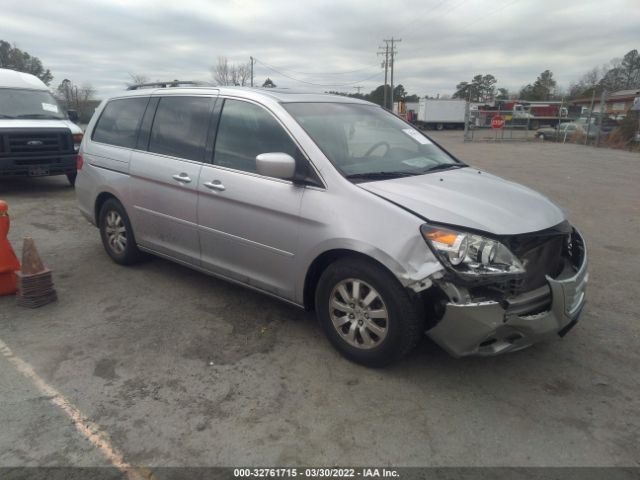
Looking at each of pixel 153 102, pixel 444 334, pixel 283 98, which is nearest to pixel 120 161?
pixel 153 102

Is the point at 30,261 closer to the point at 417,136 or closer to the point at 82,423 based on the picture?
the point at 82,423

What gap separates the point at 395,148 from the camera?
13.5ft

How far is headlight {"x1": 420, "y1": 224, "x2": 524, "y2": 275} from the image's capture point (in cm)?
287

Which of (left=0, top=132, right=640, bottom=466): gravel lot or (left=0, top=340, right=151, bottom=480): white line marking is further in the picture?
(left=0, top=132, right=640, bottom=466): gravel lot

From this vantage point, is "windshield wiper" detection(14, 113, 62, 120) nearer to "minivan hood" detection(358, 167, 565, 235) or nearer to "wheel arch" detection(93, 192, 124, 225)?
"wheel arch" detection(93, 192, 124, 225)

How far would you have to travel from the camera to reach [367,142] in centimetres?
401

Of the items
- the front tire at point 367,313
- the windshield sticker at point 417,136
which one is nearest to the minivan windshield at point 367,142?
the windshield sticker at point 417,136

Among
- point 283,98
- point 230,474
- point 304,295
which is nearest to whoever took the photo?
point 230,474

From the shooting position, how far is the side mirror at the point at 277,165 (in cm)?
337

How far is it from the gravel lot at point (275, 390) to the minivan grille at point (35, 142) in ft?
18.7

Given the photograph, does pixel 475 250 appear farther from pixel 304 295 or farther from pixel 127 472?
pixel 127 472

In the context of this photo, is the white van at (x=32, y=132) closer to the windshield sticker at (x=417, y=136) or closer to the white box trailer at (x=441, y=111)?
the windshield sticker at (x=417, y=136)

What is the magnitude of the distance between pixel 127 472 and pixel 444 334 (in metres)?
1.87

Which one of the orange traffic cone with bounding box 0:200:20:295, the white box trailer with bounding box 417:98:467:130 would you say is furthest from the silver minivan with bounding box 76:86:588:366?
the white box trailer with bounding box 417:98:467:130
